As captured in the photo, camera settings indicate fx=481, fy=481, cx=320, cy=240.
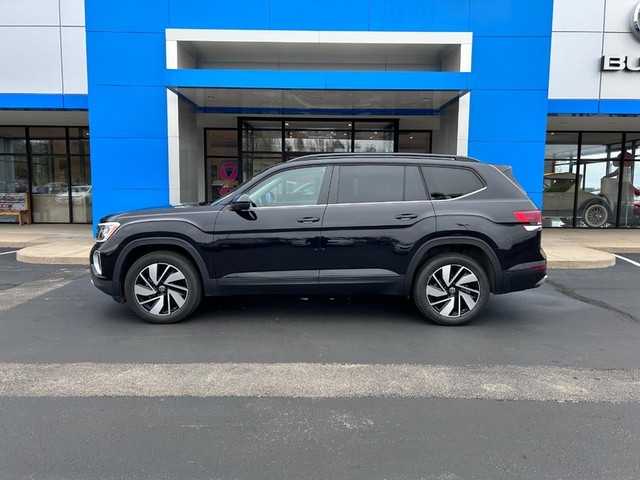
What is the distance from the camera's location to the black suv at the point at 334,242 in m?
5.30

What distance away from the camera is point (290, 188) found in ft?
18.0

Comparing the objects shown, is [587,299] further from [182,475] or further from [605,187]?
[605,187]

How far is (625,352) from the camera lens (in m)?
4.77

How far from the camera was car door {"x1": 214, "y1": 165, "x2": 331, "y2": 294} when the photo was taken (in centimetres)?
529

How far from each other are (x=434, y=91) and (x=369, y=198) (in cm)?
640

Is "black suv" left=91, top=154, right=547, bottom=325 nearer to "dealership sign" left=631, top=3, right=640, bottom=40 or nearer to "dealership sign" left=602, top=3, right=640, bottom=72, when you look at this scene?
"dealership sign" left=602, top=3, right=640, bottom=72

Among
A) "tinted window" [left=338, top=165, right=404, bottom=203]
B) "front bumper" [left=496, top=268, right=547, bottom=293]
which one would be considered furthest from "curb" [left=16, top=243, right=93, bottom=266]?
"front bumper" [left=496, top=268, right=547, bottom=293]

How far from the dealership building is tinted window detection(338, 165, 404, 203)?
5632 millimetres

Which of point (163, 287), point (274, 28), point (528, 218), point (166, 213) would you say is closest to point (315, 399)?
point (163, 287)

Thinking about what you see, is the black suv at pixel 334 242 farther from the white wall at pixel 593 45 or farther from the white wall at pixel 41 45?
the white wall at pixel 41 45

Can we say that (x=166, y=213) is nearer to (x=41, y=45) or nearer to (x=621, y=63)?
(x=41, y=45)

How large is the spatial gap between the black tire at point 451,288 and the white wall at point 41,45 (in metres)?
10.7

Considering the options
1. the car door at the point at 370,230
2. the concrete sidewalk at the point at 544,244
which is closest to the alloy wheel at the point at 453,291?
the car door at the point at 370,230

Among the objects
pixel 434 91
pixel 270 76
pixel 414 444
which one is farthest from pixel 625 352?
pixel 270 76
